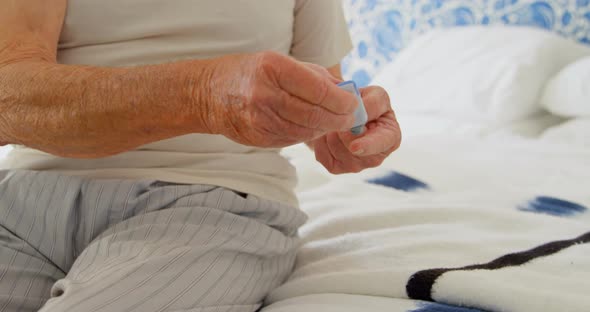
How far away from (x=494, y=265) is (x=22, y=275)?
1.84ft

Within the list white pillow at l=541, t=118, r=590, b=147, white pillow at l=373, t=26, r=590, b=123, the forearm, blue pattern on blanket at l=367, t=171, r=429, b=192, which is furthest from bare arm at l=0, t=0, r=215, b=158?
white pillow at l=373, t=26, r=590, b=123

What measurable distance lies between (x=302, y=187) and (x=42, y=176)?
0.61 meters

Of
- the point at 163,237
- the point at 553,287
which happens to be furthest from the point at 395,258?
the point at 163,237

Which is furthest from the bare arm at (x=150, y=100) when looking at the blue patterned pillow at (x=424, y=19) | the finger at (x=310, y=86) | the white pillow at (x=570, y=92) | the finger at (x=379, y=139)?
the blue patterned pillow at (x=424, y=19)

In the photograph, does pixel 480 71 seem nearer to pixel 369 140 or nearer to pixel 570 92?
pixel 570 92

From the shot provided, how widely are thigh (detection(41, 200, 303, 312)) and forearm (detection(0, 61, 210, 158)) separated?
0.11 m

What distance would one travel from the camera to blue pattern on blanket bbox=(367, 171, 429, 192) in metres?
1.16

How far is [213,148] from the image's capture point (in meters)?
0.78

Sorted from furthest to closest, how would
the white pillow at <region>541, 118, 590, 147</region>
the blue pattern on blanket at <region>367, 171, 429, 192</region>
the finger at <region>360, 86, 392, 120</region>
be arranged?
the white pillow at <region>541, 118, 590, 147</region>
the blue pattern on blanket at <region>367, 171, 429, 192</region>
the finger at <region>360, 86, 392, 120</region>

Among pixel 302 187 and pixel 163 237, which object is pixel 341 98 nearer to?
pixel 163 237

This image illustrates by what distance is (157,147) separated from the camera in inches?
29.8

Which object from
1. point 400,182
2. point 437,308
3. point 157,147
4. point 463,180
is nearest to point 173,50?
point 157,147

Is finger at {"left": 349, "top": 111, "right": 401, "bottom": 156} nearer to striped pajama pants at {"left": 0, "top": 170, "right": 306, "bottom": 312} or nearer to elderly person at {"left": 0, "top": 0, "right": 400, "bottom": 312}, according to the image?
elderly person at {"left": 0, "top": 0, "right": 400, "bottom": 312}

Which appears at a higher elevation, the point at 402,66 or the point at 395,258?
the point at 402,66
